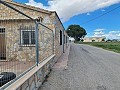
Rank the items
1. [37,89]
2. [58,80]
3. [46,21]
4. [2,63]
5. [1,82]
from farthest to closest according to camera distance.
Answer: [46,21], [58,80], [37,89], [2,63], [1,82]

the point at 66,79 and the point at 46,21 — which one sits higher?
the point at 46,21

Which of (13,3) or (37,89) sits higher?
(13,3)

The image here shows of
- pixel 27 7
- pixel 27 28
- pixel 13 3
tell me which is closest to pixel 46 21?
pixel 27 7

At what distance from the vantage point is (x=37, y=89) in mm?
5207

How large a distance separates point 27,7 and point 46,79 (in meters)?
6.95

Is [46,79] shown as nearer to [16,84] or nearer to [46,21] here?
[16,84]

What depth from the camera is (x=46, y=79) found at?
661 cm

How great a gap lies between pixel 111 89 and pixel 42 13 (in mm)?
7910

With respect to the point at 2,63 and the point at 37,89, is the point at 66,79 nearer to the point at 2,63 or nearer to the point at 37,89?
the point at 37,89

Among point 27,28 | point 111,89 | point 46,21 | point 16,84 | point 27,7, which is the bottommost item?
point 111,89

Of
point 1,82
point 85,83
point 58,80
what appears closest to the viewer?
point 1,82

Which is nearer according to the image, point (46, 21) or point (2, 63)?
point (2, 63)

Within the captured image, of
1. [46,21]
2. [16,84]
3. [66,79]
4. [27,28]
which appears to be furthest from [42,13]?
[16,84]

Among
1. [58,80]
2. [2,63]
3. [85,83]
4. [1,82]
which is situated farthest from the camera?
Answer: [58,80]
